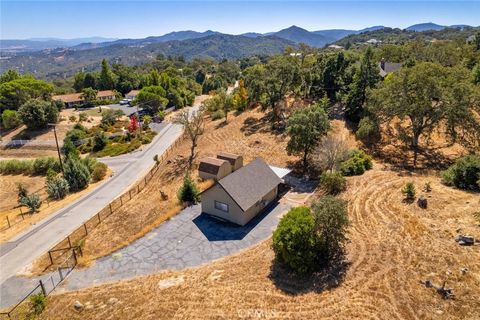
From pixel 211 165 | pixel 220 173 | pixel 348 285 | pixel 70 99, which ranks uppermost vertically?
pixel 348 285

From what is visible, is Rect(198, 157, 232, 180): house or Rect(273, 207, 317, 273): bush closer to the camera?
Rect(273, 207, 317, 273): bush

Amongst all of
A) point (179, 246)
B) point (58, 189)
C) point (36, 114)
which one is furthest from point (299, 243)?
point (36, 114)

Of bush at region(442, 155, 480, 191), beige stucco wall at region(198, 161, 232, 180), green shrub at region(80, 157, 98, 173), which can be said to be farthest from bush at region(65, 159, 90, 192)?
bush at region(442, 155, 480, 191)

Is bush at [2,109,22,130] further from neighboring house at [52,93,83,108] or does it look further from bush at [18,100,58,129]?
neighboring house at [52,93,83,108]

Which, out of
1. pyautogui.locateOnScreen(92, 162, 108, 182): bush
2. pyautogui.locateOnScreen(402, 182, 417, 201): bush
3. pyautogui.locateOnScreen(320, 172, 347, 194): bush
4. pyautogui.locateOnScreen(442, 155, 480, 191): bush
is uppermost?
pyautogui.locateOnScreen(442, 155, 480, 191): bush

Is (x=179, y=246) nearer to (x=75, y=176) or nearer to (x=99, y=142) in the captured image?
(x=75, y=176)

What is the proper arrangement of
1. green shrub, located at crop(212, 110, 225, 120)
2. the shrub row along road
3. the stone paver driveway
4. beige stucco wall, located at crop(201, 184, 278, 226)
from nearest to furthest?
the stone paver driveway, the shrub row along road, beige stucco wall, located at crop(201, 184, 278, 226), green shrub, located at crop(212, 110, 225, 120)
